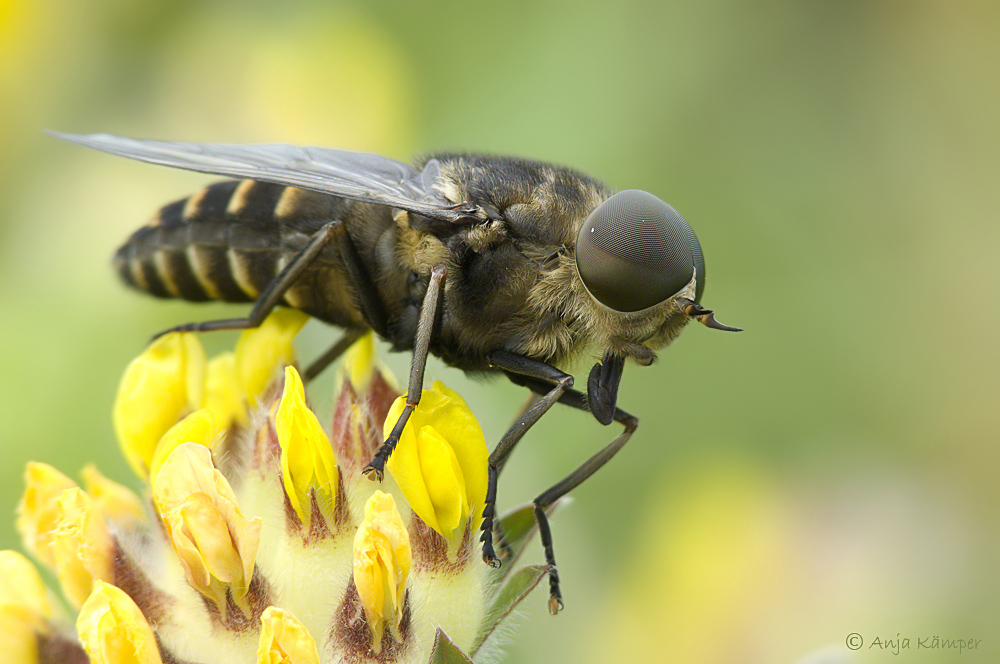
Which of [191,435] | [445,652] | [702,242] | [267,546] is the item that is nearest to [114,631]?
[267,546]

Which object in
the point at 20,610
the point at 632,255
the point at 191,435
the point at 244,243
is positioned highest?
the point at 632,255

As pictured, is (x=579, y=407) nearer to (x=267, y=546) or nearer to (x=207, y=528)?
(x=267, y=546)

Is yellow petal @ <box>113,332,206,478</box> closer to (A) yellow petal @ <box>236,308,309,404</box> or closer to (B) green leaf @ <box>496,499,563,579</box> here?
(A) yellow petal @ <box>236,308,309,404</box>

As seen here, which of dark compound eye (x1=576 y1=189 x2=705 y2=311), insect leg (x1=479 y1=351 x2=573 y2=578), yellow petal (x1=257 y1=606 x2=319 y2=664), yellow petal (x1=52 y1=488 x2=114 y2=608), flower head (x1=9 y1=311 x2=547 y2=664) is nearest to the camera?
yellow petal (x1=257 y1=606 x2=319 y2=664)

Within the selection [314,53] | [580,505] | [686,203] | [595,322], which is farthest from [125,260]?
[686,203]

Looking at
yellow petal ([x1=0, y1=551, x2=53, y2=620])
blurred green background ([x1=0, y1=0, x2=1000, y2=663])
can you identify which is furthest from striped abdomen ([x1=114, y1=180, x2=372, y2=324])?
blurred green background ([x1=0, y1=0, x2=1000, y2=663])

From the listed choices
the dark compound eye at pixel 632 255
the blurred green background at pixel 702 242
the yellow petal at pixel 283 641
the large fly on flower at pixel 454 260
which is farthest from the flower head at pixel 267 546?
the blurred green background at pixel 702 242
